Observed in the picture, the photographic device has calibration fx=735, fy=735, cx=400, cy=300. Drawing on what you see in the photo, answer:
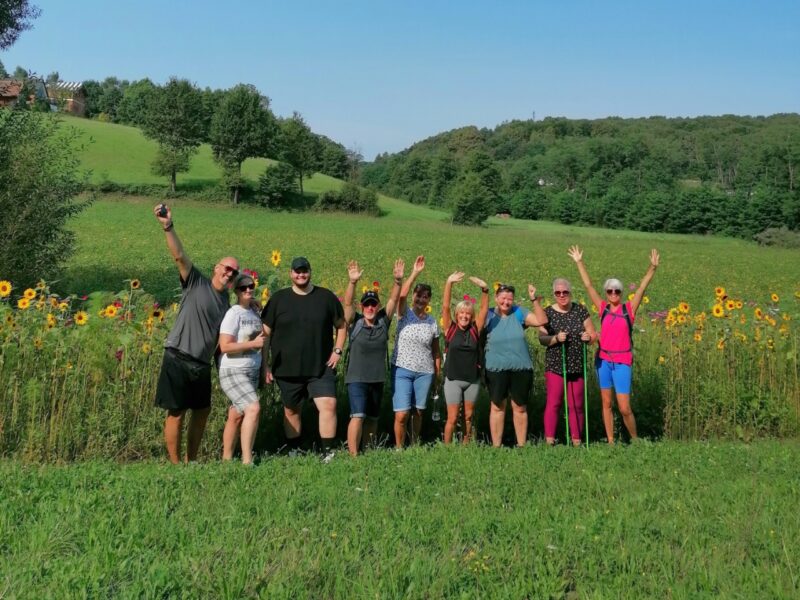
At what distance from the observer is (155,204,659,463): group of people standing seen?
617cm

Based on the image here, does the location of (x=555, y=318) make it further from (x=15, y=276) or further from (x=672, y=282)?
(x=672, y=282)

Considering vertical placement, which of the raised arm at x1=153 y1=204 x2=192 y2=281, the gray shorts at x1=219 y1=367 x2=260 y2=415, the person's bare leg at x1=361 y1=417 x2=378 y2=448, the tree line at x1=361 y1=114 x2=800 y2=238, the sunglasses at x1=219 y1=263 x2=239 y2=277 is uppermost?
the tree line at x1=361 y1=114 x2=800 y2=238

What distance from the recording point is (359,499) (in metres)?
4.96

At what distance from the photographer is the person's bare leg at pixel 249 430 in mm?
6020

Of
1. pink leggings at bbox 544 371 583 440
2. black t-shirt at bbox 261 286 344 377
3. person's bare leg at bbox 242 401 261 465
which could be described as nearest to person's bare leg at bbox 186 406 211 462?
person's bare leg at bbox 242 401 261 465

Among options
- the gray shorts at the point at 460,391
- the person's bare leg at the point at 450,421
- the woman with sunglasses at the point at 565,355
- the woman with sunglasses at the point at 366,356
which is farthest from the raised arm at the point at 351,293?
the woman with sunglasses at the point at 565,355

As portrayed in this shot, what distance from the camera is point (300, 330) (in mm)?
6617

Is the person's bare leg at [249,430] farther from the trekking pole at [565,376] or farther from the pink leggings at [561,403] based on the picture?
the trekking pole at [565,376]

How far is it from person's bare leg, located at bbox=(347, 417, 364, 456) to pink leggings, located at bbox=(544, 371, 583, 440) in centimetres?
192

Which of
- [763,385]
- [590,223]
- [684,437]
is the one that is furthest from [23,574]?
[590,223]

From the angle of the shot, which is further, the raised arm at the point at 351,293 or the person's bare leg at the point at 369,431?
the person's bare leg at the point at 369,431

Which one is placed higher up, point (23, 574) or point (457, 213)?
point (457, 213)

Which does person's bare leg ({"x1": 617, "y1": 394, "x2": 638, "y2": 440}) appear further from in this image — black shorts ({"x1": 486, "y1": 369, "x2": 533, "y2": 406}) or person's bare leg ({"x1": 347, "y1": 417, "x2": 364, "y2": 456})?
person's bare leg ({"x1": 347, "y1": 417, "x2": 364, "y2": 456})

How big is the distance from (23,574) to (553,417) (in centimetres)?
508
